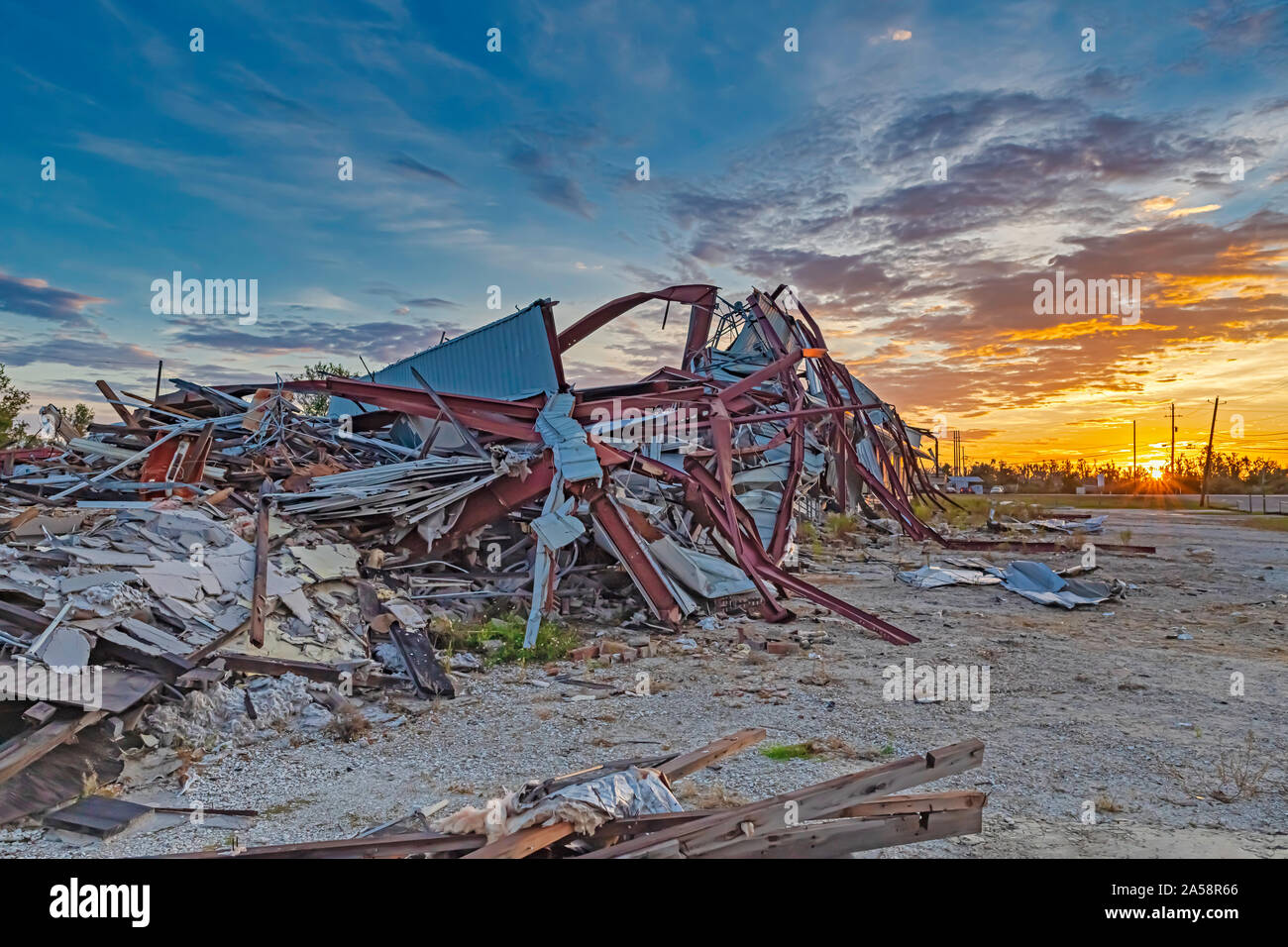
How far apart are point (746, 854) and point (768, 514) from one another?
40.6ft

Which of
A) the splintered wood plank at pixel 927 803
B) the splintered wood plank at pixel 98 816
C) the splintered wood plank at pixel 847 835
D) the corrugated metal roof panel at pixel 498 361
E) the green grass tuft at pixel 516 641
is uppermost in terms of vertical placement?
the corrugated metal roof panel at pixel 498 361

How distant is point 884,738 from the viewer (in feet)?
19.6

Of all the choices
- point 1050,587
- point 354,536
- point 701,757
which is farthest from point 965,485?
point 701,757

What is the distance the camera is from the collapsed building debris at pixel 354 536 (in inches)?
238

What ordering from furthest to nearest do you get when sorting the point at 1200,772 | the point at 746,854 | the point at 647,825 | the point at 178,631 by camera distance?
the point at 178,631, the point at 1200,772, the point at 647,825, the point at 746,854

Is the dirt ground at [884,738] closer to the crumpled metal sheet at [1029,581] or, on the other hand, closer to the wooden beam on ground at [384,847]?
the wooden beam on ground at [384,847]

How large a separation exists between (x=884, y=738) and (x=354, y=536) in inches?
267

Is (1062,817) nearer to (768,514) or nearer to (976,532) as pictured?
(768,514)

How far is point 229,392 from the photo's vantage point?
13.9 meters

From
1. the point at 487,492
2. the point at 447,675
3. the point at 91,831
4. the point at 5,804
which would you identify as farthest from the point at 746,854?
the point at 487,492

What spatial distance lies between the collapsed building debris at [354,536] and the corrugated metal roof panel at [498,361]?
0.15 ft

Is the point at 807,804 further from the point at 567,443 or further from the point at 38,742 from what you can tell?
the point at 567,443

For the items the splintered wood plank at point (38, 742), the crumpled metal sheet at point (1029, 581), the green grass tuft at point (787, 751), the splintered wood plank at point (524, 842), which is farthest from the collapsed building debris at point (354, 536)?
the splintered wood plank at point (524, 842)

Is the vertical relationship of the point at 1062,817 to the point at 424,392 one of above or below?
below
